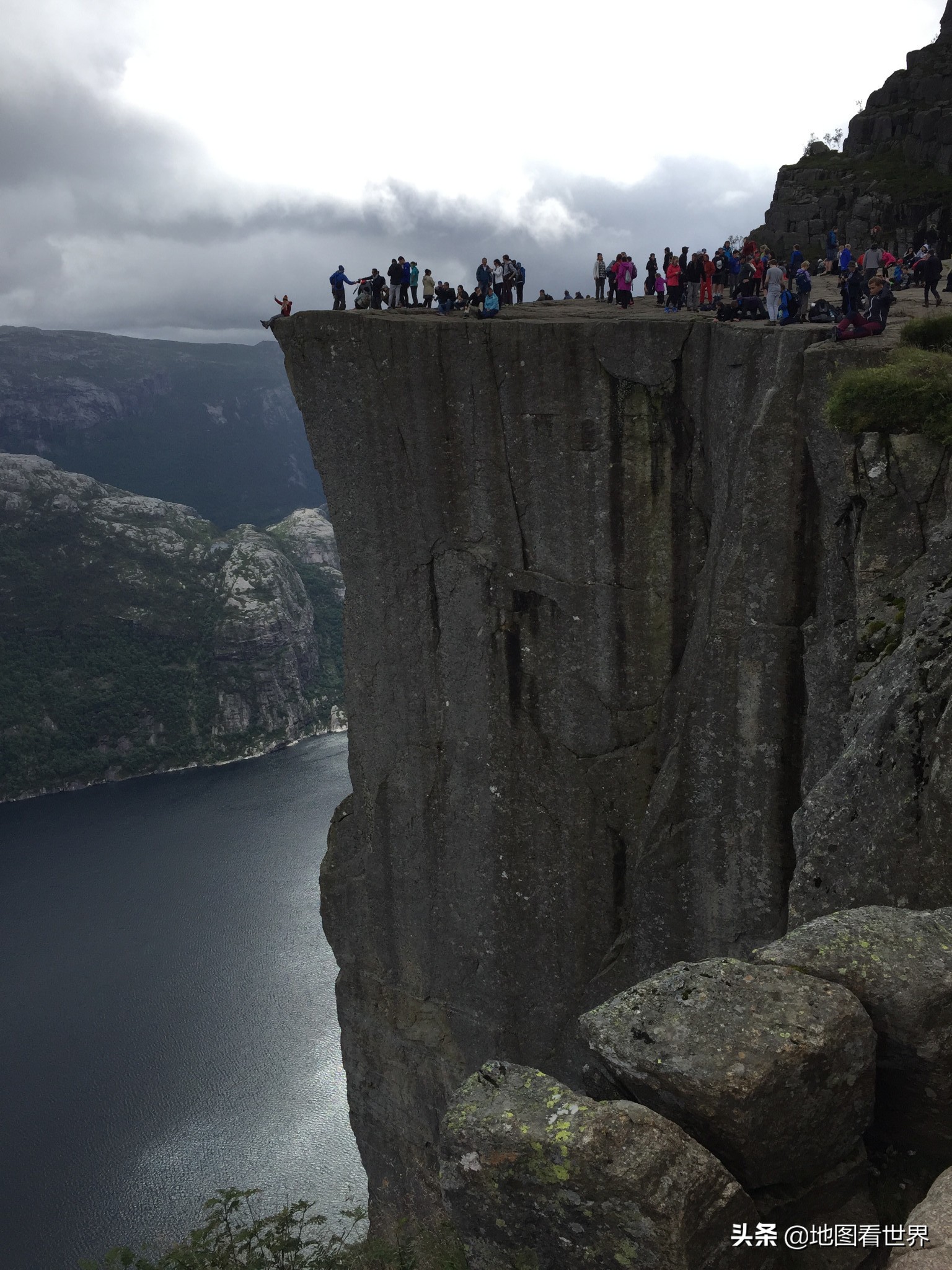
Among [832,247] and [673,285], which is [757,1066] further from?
[832,247]

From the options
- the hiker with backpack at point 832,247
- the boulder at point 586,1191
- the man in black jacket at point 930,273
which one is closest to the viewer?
the boulder at point 586,1191

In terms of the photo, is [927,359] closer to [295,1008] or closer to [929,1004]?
[929,1004]

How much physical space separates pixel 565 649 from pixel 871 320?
7404 mm

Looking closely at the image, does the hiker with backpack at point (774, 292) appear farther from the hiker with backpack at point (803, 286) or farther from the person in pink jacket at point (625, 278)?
the person in pink jacket at point (625, 278)

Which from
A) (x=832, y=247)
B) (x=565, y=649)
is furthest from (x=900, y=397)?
(x=832, y=247)

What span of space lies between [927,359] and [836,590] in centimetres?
317

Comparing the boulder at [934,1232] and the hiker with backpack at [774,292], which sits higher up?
the hiker with backpack at [774,292]

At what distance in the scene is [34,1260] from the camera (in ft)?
141

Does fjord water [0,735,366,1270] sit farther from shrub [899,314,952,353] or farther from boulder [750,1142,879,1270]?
shrub [899,314,952,353]

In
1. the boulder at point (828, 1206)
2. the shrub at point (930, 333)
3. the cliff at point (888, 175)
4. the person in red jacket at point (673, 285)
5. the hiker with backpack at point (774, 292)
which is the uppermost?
the cliff at point (888, 175)

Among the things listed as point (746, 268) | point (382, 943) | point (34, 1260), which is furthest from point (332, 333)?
point (34, 1260)

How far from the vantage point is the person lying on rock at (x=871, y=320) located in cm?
1390

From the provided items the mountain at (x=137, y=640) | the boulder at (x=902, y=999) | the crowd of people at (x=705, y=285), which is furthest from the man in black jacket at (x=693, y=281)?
the mountain at (x=137, y=640)

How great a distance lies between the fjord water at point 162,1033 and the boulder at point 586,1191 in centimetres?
3740
